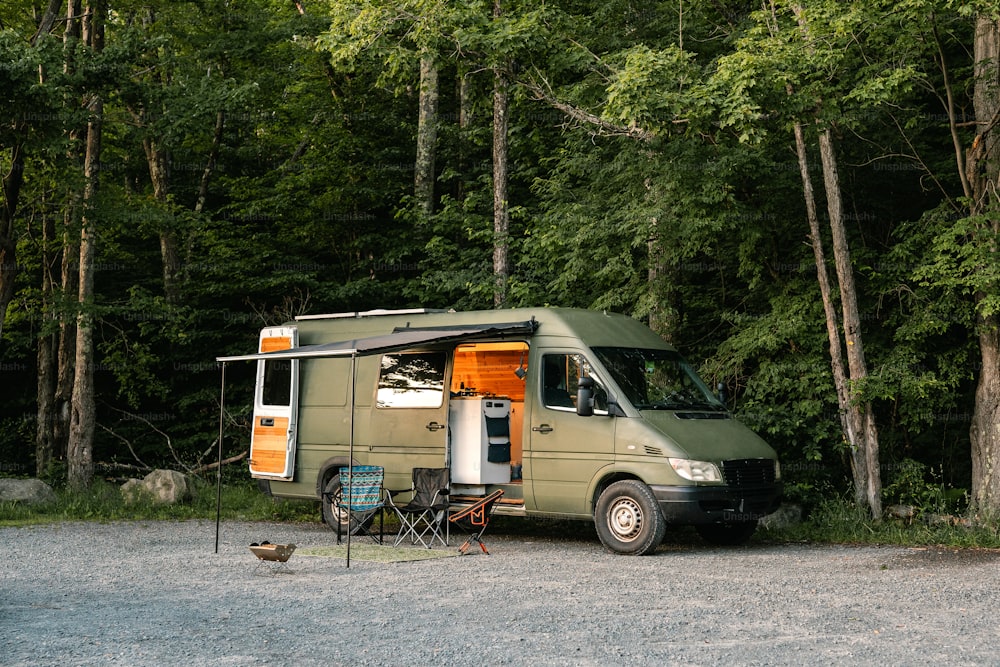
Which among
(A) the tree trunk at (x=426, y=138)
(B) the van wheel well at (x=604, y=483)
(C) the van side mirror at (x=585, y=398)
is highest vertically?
(A) the tree trunk at (x=426, y=138)

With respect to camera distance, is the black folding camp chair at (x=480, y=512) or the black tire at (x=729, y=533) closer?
the black folding camp chair at (x=480, y=512)

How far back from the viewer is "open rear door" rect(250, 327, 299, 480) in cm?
1367

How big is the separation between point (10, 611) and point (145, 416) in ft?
48.4

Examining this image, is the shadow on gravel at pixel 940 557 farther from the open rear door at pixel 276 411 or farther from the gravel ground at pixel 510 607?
the open rear door at pixel 276 411

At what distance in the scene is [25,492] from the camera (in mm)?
15672

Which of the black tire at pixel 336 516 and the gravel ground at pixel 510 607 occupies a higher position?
the black tire at pixel 336 516

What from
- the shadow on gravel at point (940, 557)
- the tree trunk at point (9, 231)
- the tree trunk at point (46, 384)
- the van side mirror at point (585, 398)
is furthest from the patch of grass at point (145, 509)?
the shadow on gravel at point (940, 557)

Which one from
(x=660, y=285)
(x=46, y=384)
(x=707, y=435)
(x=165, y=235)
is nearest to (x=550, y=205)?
(x=660, y=285)

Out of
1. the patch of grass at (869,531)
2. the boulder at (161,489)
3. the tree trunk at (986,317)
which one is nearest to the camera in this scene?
the patch of grass at (869,531)

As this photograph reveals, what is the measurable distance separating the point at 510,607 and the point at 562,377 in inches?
164

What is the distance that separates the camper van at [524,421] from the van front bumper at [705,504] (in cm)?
1

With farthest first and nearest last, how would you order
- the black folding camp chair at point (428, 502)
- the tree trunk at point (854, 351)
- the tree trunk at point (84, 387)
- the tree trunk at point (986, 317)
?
→ the tree trunk at point (84, 387)
the tree trunk at point (854, 351)
the tree trunk at point (986, 317)
the black folding camp chair at point (428, 502)

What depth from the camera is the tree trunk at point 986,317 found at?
12.4m

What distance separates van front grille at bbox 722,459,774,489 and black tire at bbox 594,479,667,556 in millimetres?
794
